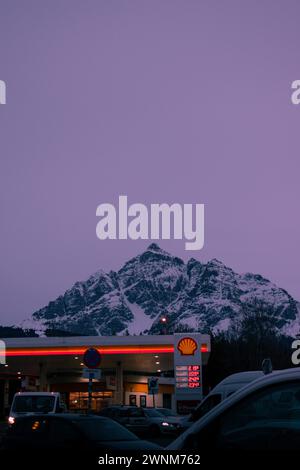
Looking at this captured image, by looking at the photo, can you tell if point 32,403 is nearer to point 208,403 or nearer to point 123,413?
point 123,413

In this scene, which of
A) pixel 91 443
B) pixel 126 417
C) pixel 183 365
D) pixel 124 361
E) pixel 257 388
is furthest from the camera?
pixel 124 361

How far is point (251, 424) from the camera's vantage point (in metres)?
4.43

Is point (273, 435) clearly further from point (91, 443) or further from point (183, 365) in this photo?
point (183, 365)

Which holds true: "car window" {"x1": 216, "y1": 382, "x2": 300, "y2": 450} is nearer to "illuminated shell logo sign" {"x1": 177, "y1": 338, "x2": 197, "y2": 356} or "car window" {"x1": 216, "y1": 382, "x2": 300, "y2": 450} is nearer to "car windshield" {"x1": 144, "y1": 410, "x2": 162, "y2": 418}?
"car windshield" {"x1": 144, "y1": 410, "x2": 162, "y2": 418}

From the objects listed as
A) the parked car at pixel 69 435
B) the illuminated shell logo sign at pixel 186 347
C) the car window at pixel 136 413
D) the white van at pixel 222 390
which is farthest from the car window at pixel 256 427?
the illuminated shell logo sign at pixel 186 347

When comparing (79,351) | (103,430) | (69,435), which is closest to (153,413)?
(79,351)

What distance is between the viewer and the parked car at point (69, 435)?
10742mm

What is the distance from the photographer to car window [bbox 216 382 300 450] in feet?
14.4

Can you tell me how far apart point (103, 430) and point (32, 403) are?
13.3 meters

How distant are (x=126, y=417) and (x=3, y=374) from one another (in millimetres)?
27216
